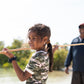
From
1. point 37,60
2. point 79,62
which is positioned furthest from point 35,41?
point 79,62

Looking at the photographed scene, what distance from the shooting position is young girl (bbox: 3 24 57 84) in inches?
60.8

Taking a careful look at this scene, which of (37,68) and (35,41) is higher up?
(35,41)

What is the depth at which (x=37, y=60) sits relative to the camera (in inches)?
61.3

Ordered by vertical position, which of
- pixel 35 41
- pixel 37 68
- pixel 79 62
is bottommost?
pixel 79 62

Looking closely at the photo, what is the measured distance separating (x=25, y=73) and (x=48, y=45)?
1.16ft

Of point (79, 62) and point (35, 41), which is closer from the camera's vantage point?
point (35, 41)

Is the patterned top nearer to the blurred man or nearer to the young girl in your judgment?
the young girl

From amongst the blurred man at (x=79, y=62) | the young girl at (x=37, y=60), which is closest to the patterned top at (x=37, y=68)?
the young girl at (x=37, y=60)

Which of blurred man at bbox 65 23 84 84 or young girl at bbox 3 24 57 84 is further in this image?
blurred man at bbox 65 23 84 84

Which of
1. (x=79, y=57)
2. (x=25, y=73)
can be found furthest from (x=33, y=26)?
(x=79, y=57)

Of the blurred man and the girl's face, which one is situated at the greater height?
the girl's face

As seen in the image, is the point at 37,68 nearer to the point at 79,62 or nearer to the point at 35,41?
the point at 35,41

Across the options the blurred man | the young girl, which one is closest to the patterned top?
the young girl

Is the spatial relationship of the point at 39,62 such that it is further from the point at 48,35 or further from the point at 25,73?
the point at 48,35
